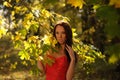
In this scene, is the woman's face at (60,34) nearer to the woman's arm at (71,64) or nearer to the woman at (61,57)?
the woman at (61,57)

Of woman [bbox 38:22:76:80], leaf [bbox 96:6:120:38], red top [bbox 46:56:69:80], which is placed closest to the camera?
leaf [bbox 96:6:120:38]

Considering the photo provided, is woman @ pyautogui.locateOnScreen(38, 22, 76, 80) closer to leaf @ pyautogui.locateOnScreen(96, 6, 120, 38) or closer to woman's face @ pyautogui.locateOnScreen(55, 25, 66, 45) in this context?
woman's face @ pyautogui.locateOnScreen(55, 25, 66, 45)

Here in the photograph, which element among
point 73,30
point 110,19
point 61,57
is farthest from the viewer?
point 73,30

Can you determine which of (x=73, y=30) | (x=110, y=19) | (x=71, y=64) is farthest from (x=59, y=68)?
(x=110, y=19)

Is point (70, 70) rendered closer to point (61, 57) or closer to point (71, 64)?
point (71, 64)

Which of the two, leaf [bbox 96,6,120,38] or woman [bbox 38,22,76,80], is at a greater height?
leaf [bbox 96,6,120,38]

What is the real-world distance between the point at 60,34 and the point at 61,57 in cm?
35

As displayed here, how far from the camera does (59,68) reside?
4.68m

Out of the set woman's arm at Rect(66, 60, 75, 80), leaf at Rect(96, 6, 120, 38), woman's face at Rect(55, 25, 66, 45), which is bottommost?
woman's arm at Rect(66, 60, 75, 80)

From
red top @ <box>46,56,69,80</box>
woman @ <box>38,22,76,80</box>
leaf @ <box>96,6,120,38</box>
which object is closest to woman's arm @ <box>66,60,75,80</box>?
woman @ <box>38,22,76,80</box>

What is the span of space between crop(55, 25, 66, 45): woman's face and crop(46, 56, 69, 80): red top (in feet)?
0.84

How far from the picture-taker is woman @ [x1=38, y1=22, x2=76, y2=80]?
179 inches

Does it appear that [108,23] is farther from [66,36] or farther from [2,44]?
[2,44]

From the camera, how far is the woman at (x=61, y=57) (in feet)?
14.9
